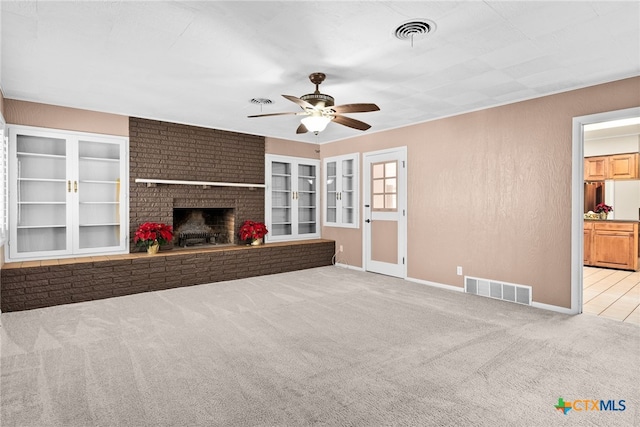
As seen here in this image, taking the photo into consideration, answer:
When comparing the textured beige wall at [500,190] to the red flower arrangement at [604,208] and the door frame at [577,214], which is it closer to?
the door frame at [577,214]

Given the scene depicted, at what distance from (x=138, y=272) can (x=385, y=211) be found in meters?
3.90

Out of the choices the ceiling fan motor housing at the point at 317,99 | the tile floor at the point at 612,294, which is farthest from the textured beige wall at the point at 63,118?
the tile floor at the point at 612,294

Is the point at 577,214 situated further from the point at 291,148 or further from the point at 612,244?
the point at 291,148

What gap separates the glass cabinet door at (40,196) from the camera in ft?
14.7

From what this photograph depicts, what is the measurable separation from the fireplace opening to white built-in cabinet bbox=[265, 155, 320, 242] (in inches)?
28.5

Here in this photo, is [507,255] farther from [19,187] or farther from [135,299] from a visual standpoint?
[19,187]

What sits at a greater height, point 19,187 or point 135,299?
point 19,187

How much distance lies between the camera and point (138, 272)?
4785 millimetres

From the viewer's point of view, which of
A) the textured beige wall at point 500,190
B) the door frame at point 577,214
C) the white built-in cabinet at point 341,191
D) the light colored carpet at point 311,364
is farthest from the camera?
the white built-in cabinet at point 341,191

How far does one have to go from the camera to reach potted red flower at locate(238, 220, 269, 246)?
6.15 meters

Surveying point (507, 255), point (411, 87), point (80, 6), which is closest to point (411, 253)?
point (507, 255)

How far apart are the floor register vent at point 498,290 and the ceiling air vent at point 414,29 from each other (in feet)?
10.8

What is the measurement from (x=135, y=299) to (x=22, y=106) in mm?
2769

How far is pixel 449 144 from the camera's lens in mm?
5109
